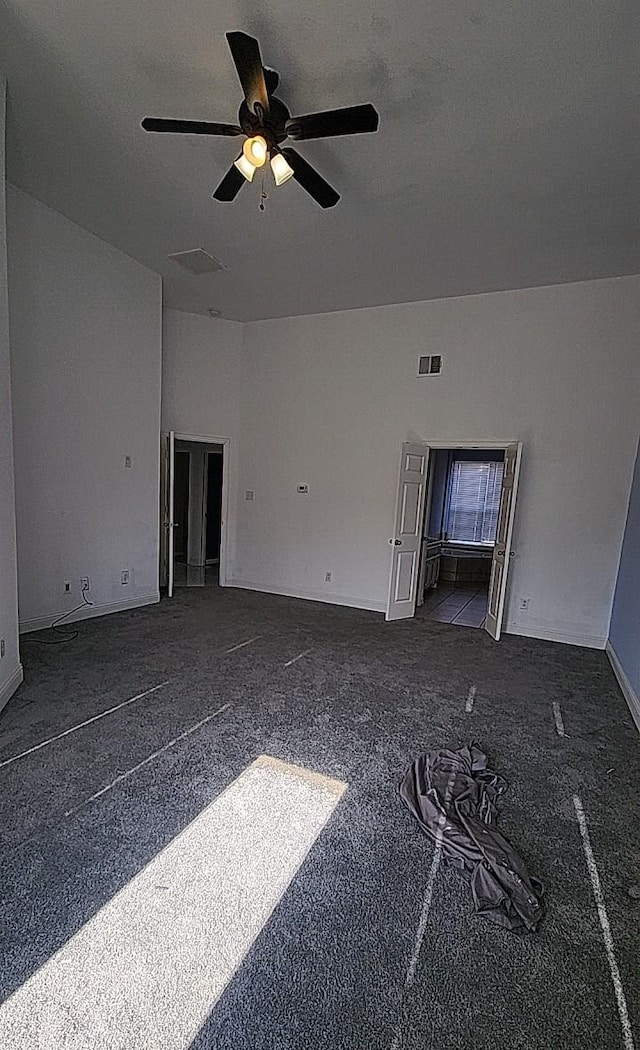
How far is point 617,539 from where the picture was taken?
4930 millimetres

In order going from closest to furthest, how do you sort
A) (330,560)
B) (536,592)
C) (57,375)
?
(57,375) → (536,592) → (330,560)

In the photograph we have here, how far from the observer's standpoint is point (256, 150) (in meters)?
2.55

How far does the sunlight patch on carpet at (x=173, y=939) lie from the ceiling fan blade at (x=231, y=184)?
337 cm

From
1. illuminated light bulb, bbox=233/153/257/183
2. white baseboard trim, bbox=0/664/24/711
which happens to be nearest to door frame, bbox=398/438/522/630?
illuminated light bulb, bbox=233/153/257/183

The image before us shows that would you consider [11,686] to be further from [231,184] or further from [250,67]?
[250,67]

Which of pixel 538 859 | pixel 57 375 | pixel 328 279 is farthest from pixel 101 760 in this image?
pixel 328 279

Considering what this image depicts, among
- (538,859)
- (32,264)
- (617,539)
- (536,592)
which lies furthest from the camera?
(536,592)

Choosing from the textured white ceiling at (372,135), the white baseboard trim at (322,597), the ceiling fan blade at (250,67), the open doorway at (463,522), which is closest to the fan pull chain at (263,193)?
the textured white ceiling at (372,135)

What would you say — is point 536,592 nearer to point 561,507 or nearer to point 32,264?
point 561,507

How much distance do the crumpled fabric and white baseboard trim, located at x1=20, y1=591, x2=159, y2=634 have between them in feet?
11.9

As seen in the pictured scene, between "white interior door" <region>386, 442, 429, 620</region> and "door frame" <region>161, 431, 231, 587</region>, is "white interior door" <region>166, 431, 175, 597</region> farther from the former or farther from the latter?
"white interior door" <region>386, 442, 429, 620</region>

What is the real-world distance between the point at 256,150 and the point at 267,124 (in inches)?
4.9

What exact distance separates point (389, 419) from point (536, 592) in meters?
2.61

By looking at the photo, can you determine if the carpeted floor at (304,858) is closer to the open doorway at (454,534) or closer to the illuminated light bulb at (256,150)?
the open doorway at (454,534)
